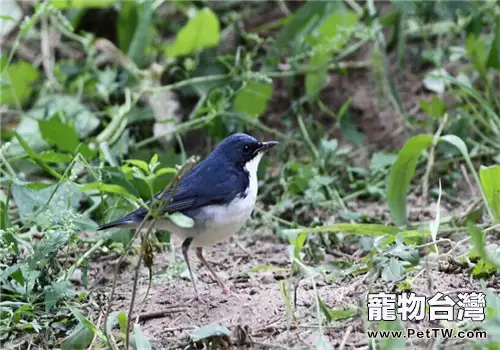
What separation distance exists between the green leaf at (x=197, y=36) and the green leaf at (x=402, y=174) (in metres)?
2.27

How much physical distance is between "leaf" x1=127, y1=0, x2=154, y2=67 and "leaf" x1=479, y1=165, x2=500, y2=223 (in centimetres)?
309

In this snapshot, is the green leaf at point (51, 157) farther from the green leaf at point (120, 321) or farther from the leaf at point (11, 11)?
the leaf at point (11, 11)

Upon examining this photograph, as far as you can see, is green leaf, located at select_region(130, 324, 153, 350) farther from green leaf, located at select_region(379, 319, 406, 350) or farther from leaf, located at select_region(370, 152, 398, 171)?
leaf, located at select_region(370, 152, 398, 171)

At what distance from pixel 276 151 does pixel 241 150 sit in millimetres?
1691

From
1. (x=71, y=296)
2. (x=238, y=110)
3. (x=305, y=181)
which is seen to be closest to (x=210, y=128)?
(x=238, y=110)

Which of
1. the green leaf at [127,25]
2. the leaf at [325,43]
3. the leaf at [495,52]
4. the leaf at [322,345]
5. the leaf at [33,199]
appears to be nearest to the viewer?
the leaf at [322,345]

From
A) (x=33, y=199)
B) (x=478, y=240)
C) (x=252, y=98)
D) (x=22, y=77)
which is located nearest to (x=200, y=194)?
(x=33, y=199)

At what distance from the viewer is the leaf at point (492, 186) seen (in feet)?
11.6

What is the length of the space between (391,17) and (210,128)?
1365 mm

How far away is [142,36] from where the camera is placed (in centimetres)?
599

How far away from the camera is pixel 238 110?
5520mm

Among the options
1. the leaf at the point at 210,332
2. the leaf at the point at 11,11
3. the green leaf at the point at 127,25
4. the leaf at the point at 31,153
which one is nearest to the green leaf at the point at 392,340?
the leaf at the point at 210,332

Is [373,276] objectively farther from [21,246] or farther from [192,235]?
[21,246]

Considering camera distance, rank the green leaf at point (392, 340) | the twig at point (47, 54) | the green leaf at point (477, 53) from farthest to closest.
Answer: the twig at point (47, 54), the green leaf at point (477, 53), the green leaf at point (392, 340)
